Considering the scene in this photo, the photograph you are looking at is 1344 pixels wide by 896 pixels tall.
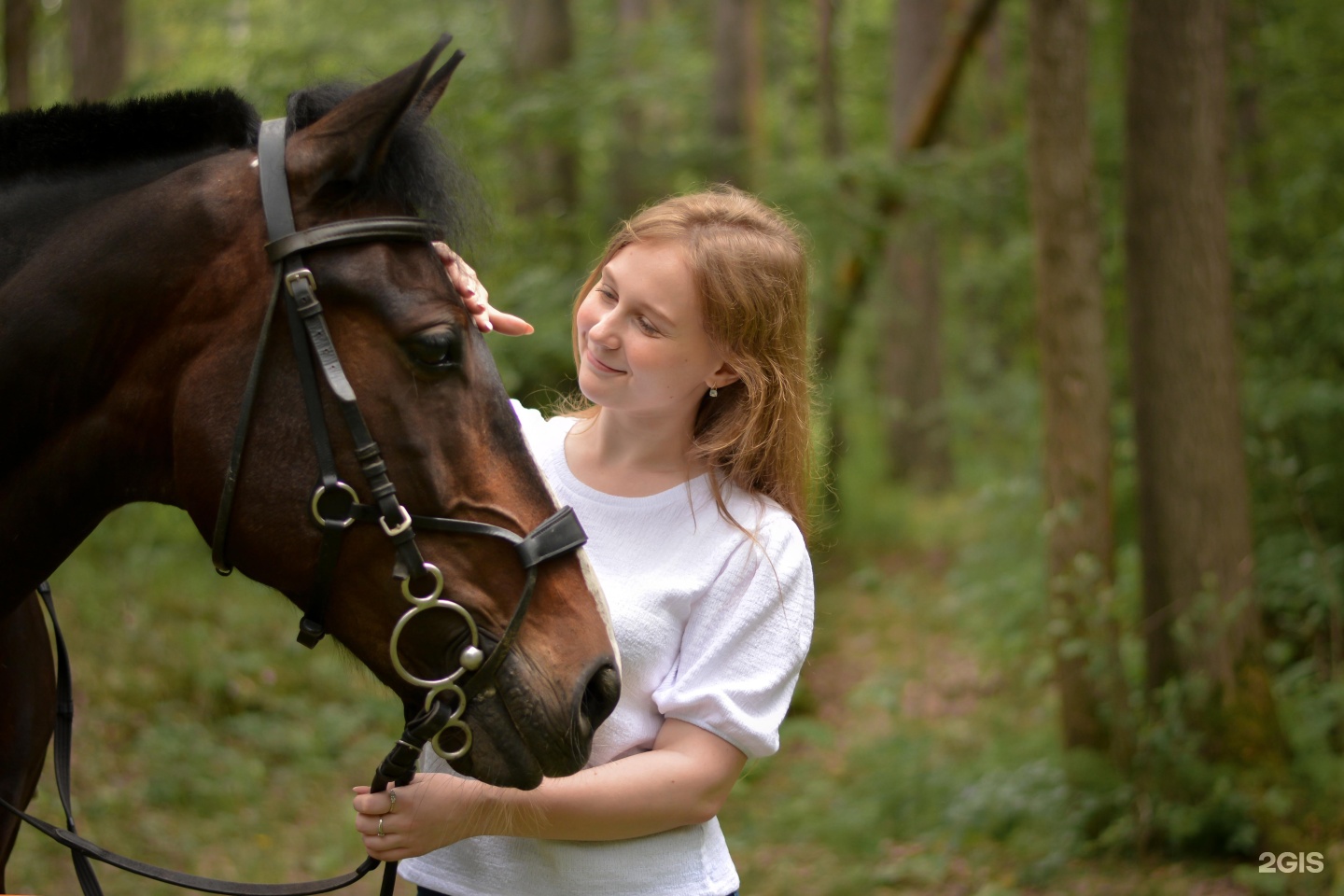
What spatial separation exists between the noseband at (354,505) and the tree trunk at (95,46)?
6.21 metres

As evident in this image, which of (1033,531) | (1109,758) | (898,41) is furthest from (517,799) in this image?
(898,41)

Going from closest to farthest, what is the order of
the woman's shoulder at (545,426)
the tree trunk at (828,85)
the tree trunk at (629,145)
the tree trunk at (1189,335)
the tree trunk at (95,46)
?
the woman's shoulder at (545,426)
the tree trunk at (1189,335)
the tree trunk at (95,46)
the tree trunk at (629,145)
the tree trunk at (828,85)

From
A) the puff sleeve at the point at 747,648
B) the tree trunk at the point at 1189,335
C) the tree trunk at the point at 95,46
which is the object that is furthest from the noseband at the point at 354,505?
the tree trunk at the point at 95,46

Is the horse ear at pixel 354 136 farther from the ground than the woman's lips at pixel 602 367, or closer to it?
farther from the ground

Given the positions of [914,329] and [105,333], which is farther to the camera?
[914,329]

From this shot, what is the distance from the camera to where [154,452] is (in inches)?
65.3

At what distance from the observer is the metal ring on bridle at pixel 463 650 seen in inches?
59.8

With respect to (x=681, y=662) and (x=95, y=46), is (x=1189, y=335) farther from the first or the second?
(x=95, y=46)

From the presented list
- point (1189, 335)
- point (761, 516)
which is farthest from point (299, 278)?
point (1189, 335)

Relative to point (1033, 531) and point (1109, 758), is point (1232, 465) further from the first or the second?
point (1033, 531)

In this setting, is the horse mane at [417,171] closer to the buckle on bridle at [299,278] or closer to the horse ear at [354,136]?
the horse ear at [354,136]

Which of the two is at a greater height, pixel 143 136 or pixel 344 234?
pixel 143 136

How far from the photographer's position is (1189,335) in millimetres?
4816

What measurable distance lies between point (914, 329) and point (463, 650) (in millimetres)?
12950
